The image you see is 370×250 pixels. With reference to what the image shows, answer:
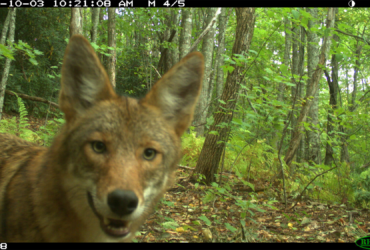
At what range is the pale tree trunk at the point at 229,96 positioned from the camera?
6.43 meters

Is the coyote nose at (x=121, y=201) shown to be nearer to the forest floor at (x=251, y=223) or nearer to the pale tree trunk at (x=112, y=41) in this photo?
the forest floor at (x=251, y=223)

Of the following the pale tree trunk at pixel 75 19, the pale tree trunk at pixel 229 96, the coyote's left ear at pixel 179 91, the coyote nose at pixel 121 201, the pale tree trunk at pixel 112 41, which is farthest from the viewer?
the pale tree trunk at pixel 112 41

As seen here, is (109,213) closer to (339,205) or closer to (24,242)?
(24,242)

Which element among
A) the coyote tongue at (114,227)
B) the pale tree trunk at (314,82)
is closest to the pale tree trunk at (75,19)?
the coyote tongue at (114,227)

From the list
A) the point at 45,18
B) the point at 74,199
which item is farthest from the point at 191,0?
the point at 45,18

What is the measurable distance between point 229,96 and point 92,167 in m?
5.11

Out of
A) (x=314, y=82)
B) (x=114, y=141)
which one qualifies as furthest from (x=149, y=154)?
(x=314, y=82)

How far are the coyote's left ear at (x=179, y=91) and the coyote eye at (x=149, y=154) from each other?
606 mm

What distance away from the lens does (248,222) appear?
5012 mm

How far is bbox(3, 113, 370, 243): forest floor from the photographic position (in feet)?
13.3

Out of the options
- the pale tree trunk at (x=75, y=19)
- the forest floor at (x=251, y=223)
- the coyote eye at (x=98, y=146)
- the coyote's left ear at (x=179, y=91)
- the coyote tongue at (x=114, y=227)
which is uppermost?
the pale tree trunk at (x=75, y=19)

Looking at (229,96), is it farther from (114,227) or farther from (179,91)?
(114,227)

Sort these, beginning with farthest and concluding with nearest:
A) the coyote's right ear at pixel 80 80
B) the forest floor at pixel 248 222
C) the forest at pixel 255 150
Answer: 1. the forest at pixel 255 150
2. the forest floor at pixel 248 222
3. the coyote's right ear at pixel 80 80
